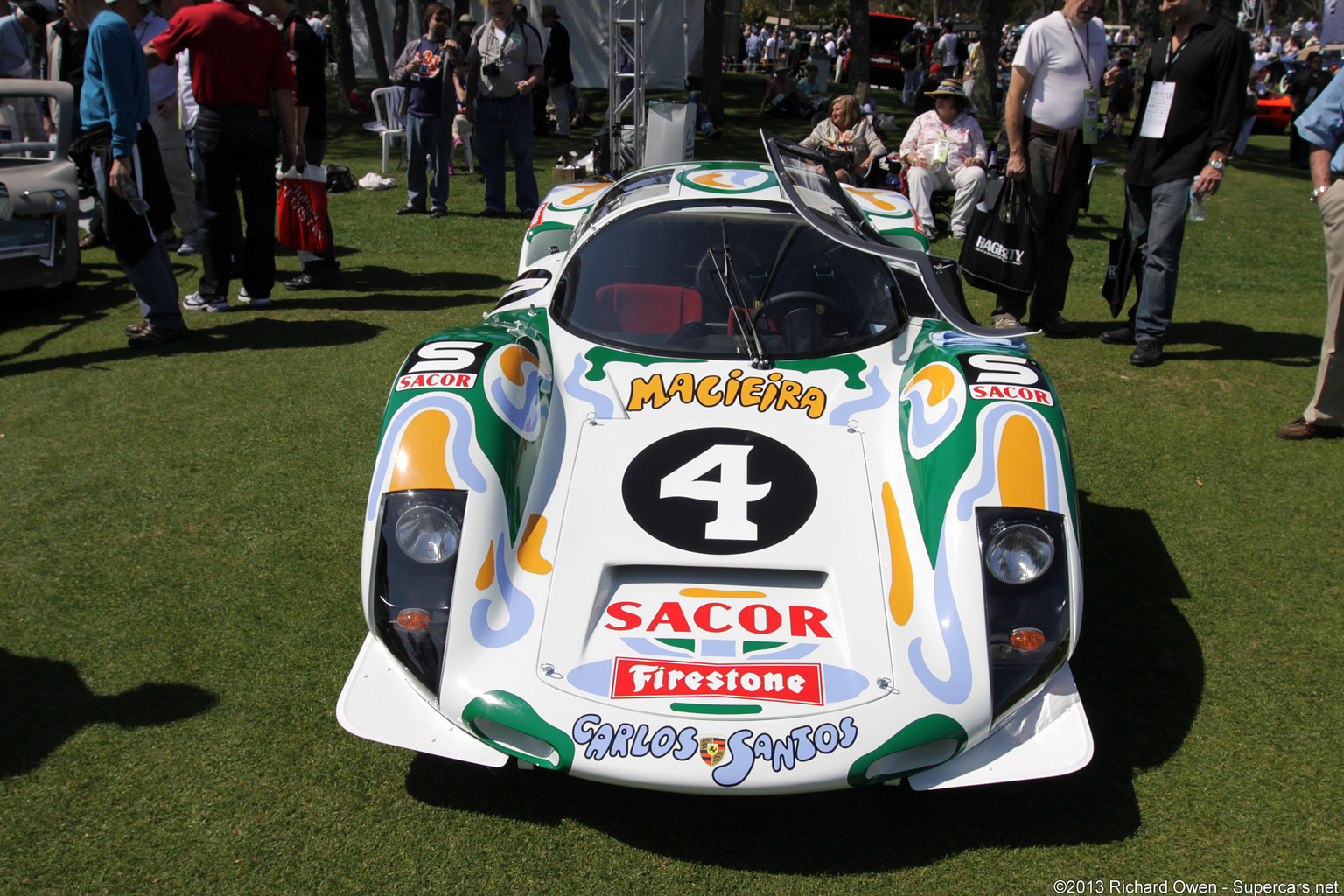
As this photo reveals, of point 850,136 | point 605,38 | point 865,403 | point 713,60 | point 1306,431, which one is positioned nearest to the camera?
point 865,403

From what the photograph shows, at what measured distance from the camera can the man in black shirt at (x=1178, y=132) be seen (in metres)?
4.99

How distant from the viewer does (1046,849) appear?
223 centimetres

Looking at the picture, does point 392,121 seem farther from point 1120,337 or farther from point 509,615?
point 509,615

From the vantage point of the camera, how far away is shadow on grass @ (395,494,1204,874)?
2232 mm

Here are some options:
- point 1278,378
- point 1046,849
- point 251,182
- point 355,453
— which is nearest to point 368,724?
point 1046,849

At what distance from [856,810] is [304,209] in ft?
19.0

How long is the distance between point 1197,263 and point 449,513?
7864 mm

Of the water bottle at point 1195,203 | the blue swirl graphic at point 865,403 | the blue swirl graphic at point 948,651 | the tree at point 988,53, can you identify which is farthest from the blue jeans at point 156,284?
the tree at point 988,53

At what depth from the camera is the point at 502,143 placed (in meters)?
8.96

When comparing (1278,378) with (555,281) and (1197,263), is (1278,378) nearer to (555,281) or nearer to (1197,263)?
(1197,263)

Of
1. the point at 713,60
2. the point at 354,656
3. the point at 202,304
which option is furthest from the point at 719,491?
the point at 713,60

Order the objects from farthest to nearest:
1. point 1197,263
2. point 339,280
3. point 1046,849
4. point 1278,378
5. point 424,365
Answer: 1. point 1197,263
2. point 339,280
3. point 1278,378
4. point 424,365
5. point 1046,849

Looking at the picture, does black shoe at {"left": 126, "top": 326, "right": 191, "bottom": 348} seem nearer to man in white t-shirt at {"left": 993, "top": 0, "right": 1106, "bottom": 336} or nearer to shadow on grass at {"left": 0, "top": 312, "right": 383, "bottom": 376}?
shadow on grass at {"left": 0, "top": 312, "right": 383, "bottom": 376}

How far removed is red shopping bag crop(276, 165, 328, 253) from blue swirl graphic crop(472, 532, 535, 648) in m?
4.93
